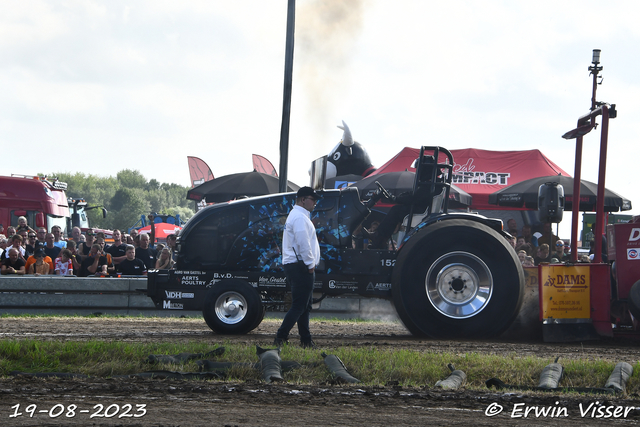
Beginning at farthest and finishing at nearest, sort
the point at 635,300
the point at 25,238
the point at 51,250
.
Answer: the point at 25,238
the point at 51,250
the point at 635,300

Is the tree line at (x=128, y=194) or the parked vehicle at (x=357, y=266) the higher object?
the tree line at (x=128, y=194)

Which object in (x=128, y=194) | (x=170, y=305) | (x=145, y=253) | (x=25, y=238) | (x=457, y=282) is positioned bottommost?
(x=170, y=305)

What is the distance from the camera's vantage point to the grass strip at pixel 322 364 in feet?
18.8

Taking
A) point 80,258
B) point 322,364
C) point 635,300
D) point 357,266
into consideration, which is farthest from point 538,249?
point 80,258

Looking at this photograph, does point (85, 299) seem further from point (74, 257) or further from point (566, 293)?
point (566, 293)

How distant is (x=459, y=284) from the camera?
8922 millimetres

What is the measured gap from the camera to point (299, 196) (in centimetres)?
791

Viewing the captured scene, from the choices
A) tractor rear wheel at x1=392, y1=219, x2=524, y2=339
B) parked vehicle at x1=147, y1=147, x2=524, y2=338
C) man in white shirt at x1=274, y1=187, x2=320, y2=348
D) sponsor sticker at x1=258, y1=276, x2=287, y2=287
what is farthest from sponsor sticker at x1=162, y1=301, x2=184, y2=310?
tractor rear wheel at x1=392, y1=219, x2=524, y2=339

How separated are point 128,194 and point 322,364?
12830cm

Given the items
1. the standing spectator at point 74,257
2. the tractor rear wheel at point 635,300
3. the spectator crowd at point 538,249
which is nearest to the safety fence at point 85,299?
the standing spectator at point 74,257

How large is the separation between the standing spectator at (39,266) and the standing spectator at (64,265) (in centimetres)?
25

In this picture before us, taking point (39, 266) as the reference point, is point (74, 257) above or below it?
above

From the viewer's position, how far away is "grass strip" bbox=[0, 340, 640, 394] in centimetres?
573

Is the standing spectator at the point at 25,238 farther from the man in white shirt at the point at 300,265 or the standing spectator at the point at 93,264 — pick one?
the man in white shirt at the point at 300,265
